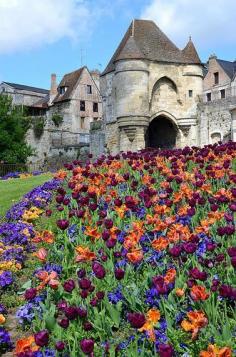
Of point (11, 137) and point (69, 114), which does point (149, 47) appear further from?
point (69, 114)

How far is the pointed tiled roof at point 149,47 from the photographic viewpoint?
36406 mm

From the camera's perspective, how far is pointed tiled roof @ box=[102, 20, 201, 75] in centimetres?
3641

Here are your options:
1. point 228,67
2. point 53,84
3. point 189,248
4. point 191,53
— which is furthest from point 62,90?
point 189,248

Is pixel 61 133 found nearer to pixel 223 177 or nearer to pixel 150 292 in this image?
pixel 223 177

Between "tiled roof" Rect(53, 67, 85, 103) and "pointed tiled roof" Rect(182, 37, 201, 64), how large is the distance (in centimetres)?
2355

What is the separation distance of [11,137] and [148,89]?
32.4 feet

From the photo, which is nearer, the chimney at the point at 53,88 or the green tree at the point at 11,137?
the green tree at the point at 11,137

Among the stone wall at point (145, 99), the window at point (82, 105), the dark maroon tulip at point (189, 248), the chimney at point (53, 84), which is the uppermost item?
the chimney at point (53, 84)

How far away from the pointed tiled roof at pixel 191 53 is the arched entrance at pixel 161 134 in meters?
4.58

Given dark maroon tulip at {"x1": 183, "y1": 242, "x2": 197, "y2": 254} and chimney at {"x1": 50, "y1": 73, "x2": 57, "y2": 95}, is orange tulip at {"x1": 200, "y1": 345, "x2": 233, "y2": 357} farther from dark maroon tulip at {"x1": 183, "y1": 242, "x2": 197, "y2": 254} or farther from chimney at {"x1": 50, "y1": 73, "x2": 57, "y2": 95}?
chimney at {"x1": 50, "y1": 73, "x2": 57, "y2": 95}

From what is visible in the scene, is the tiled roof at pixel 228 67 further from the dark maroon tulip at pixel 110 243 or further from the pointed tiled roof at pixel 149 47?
the dark maroon tulip at pixel 110 243

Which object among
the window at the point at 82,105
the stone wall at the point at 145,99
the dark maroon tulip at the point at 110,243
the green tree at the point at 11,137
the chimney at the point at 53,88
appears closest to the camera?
the dark maroon tulip at the point at 110,243

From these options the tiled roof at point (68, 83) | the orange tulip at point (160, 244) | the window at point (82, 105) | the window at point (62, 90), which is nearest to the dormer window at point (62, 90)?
the window at point (62, 90)

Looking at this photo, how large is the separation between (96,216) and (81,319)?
2.82 metres
